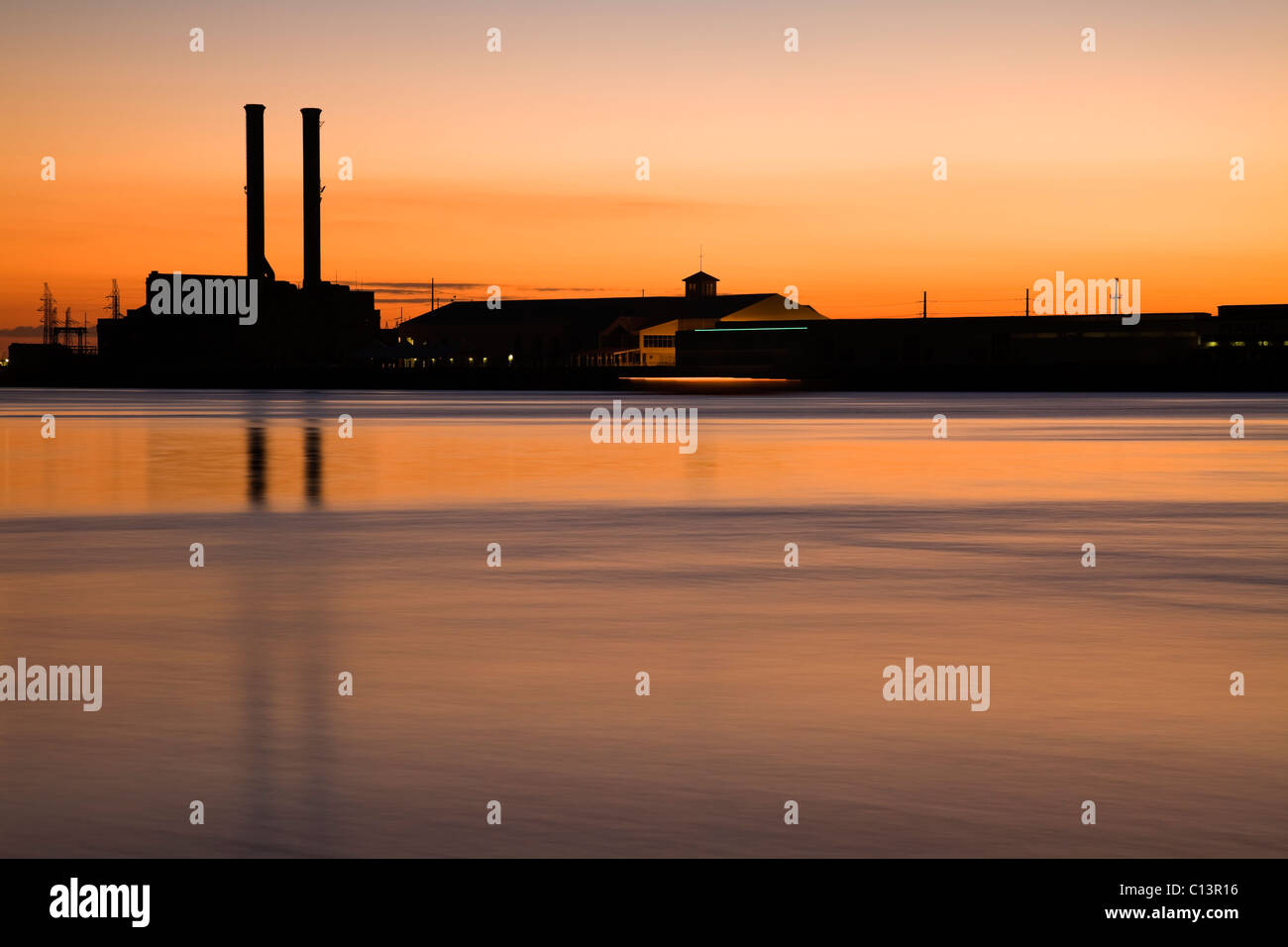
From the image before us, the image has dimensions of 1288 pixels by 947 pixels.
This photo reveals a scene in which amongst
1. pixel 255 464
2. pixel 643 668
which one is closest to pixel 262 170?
pixel 255 464

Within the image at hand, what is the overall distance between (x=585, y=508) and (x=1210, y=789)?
59.3 feet

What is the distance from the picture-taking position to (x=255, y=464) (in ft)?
126

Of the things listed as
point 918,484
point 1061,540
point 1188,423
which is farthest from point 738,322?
point 1061,540

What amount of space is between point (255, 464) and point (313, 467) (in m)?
1.75

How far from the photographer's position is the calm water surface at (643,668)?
807cm

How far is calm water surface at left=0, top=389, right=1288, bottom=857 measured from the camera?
807 cm

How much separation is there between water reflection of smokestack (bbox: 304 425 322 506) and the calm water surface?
75cm

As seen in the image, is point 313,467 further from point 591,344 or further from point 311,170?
point 591,344

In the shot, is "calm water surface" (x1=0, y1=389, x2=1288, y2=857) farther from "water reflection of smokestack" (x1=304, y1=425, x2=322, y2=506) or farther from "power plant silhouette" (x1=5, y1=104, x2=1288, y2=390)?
"power plant silhouette" (x1=5, y1=104, x2=1288, y2=390)

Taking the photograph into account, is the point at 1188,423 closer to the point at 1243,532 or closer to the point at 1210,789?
the point at 1243,532

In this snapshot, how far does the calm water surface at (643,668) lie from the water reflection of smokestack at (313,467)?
2.45 ft

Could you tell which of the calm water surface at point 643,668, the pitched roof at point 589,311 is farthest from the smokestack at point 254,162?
the calm water surface at point 643,668

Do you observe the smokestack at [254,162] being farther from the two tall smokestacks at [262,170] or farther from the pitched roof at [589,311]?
the pitched roof at [589,311]
